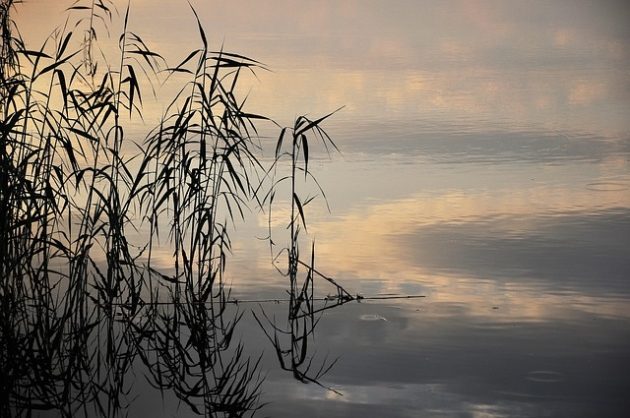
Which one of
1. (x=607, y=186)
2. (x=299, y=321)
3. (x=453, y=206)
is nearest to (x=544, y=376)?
(x=299, y=321)

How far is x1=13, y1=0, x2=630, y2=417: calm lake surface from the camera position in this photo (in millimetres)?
3525

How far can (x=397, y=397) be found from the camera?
11.1ft

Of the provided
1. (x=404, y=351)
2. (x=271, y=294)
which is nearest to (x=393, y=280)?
(x=271, y=294)

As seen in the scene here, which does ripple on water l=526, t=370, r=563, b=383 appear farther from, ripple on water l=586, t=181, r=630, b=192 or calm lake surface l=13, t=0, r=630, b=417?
ripple on water l=586, t=181, r=630, b=192

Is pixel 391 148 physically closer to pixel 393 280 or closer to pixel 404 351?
pixel 393 280

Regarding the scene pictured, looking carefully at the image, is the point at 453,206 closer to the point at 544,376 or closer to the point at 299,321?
the point at 299,321

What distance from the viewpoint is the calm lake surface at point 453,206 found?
3.53m

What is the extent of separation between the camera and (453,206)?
5891 millimetres

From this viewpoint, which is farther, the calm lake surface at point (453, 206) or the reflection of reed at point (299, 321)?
the reflection of reed at point (299, 321)

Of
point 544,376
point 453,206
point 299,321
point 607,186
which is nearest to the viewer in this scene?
point 544,376

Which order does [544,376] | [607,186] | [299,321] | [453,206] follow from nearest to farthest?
[544,376] < [299,321] < [453,206] < [607,186]

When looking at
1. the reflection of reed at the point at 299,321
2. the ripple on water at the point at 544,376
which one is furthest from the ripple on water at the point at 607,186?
the ripple on water at the point at 544,376

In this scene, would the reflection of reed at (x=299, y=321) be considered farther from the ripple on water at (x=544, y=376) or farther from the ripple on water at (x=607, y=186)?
the ripple on water at (x=607, y=186)

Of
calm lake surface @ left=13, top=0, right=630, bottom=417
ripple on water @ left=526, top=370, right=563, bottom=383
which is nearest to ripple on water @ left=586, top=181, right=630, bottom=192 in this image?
calm lake surface @ left=13, top=0, right=630, bottom=417
